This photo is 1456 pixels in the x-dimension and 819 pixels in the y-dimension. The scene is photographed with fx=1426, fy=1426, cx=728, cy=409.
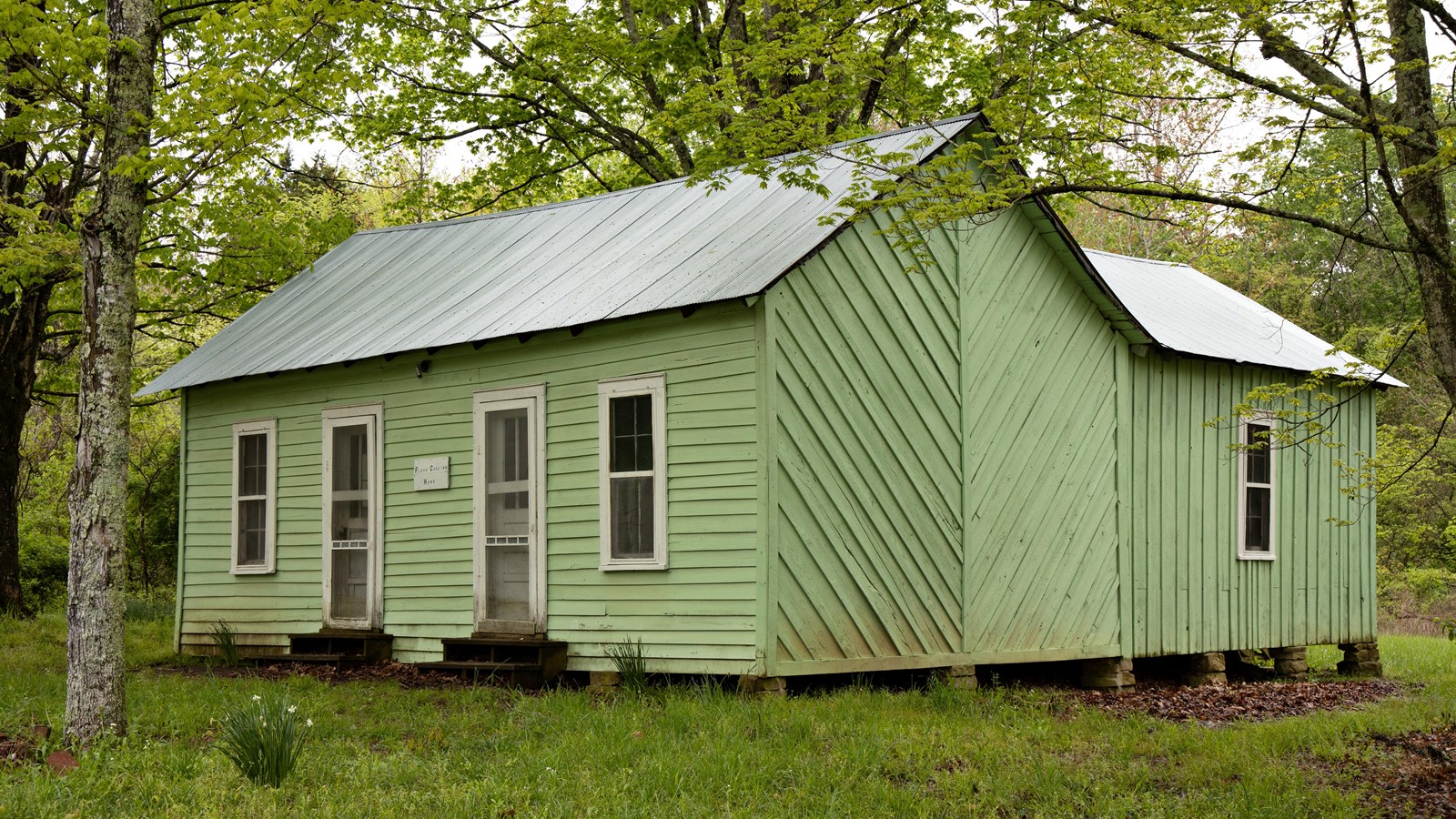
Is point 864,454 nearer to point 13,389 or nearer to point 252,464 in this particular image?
point 252,464

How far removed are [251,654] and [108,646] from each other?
6.73 meters

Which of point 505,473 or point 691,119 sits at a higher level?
point 691,119

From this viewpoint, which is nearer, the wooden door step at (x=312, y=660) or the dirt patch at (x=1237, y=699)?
the dirt patch at (x=1237, y=699)

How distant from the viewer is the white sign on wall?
14164 millimetres

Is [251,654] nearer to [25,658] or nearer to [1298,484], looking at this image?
[25,658]

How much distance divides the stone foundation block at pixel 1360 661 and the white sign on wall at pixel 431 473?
36.3 ft

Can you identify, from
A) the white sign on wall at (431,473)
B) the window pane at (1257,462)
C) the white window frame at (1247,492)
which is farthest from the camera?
the window pane at (1257,462)

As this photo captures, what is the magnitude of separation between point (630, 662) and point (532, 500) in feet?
6.75

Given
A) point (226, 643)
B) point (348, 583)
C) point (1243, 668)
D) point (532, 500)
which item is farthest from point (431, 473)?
point (1243, 668)

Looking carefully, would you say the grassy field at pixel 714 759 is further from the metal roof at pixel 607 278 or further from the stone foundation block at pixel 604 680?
the metal roof at pixel 607 278

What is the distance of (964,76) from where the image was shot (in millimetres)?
23219

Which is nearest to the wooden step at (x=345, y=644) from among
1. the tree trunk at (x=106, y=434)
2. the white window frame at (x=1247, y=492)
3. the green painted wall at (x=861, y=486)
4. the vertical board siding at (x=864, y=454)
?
the green painted wall at (x=861, y=486)

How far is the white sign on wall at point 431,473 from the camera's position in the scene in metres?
14.2

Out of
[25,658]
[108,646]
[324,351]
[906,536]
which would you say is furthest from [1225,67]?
[25,658]
